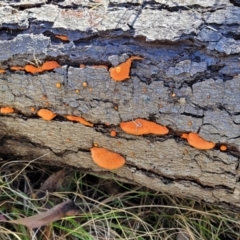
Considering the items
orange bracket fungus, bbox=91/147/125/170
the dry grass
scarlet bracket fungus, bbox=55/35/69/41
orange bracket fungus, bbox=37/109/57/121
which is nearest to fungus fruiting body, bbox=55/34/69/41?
scarlet bracket fungus, bbox=55/35/69/41

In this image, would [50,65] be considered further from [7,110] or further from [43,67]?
[7,110]

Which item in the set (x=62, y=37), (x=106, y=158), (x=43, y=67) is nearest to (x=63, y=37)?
(x=62, y=37)

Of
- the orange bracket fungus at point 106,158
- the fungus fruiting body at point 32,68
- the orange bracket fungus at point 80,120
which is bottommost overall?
the orange bracket fungus at point 106,158

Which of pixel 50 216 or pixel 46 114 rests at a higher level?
pixel 46 114

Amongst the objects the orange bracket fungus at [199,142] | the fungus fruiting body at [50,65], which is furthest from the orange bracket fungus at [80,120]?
the orange bracket fungus at [199,142]

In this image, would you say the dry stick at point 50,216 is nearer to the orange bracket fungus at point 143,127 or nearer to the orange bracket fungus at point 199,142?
the orange bracket fungus at point 143,127
